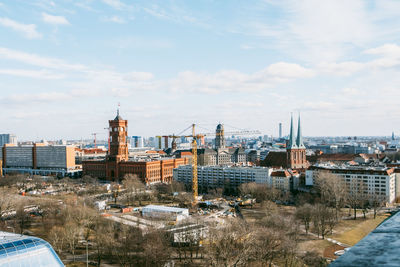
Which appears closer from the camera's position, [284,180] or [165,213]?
[165,213]

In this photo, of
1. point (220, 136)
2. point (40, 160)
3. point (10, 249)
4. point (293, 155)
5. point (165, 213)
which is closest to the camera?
point (10, 249)

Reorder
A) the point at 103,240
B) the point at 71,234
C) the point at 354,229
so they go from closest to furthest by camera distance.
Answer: the point at 103,240, the point at 71,234, the point at 354,229

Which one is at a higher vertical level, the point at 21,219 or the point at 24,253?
the point at 24,253

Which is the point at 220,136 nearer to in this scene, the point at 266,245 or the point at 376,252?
the point at 266,245

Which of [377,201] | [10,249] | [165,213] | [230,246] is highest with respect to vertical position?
[10,249]

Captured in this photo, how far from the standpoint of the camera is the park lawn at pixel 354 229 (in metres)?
46.5

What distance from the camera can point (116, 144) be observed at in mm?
104562

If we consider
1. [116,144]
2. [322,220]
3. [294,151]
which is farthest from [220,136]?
[322,220]

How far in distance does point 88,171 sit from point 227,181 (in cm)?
4716

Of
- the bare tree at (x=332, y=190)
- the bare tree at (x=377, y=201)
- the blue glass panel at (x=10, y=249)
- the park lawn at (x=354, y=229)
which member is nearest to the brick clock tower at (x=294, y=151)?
the bare tree at (x=332, y=190)

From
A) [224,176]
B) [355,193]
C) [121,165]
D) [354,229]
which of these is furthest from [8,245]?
[121,165]

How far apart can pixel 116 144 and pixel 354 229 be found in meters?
72.2

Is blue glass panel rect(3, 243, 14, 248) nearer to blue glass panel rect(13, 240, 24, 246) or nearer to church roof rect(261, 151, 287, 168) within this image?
blue glass panel rect(13, 240, 24, 246)

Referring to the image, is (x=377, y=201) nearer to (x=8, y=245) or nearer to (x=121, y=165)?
(x=8, y=245)
